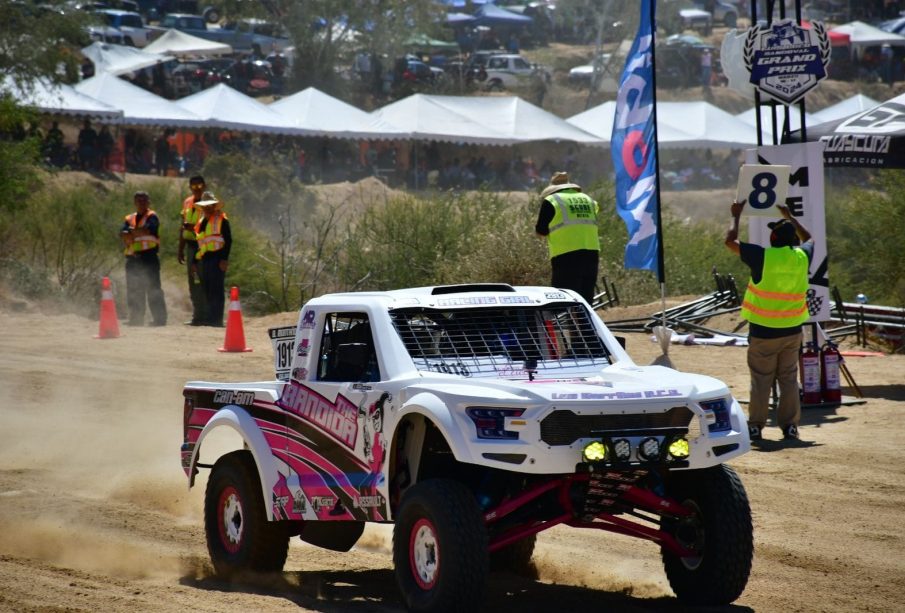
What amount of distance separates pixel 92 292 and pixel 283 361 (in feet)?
51.2

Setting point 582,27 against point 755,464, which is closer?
point 755,464

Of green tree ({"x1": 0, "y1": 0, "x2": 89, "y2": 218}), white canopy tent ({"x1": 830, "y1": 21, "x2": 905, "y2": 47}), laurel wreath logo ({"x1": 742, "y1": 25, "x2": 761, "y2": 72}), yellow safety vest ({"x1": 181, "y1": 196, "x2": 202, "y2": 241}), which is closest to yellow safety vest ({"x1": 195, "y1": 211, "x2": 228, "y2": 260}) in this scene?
yellow safety vest ({"x1": 181, "y1": 196, "x2": 202, "y2": 241})

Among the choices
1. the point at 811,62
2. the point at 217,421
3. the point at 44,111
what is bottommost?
the point at 217,421

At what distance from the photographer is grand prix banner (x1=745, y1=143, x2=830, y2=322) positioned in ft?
42.7

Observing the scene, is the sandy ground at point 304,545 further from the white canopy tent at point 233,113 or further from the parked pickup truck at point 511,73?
the parked pickup truck at point 511,73

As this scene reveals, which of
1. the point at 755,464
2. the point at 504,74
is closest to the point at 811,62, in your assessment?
the point at 755,464

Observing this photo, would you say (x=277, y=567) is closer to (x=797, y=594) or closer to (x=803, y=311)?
(x=797, y=594)

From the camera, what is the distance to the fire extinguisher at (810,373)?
1301cm

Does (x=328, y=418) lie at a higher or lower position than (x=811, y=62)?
lower

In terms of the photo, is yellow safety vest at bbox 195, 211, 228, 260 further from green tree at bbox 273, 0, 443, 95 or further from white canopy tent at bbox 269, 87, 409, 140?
green tree at bbox 273, 0, 443, 95

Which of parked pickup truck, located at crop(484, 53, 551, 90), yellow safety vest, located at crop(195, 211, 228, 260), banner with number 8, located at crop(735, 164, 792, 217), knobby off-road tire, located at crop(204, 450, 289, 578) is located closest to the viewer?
knobby off-road tire, located at crop(204, 450, 289, 578)

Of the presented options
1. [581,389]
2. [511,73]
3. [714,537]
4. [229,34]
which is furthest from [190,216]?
[229,34]

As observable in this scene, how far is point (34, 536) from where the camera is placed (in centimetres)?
888

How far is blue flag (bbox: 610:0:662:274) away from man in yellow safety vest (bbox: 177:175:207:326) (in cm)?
748
